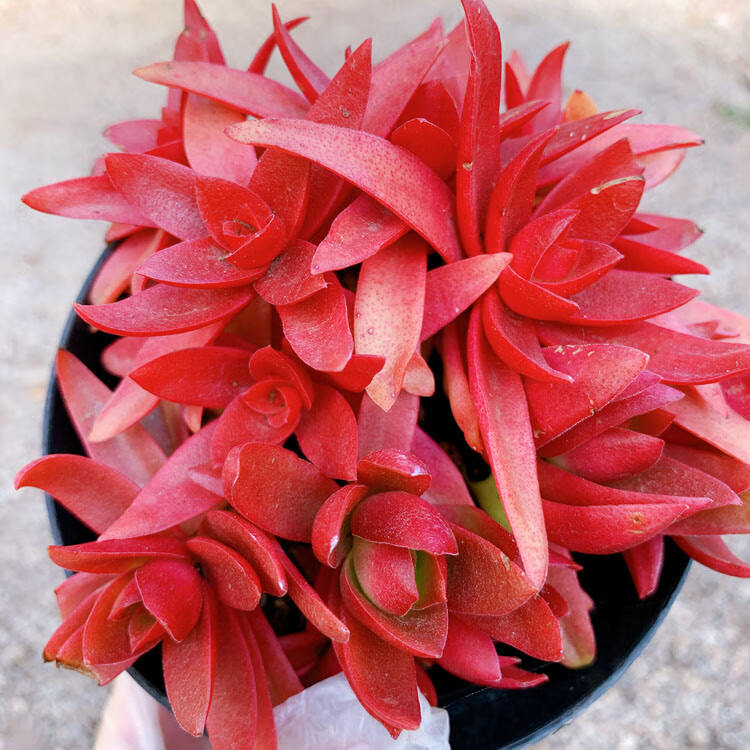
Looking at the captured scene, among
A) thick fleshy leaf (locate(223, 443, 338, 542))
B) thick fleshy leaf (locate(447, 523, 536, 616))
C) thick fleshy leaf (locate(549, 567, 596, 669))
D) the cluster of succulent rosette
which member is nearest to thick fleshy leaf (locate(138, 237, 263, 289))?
the cluster of succulent rosette

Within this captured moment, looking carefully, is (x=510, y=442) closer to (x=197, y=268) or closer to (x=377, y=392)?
(x=377, y=392)

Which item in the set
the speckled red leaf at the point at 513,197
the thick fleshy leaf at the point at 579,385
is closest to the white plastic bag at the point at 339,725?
the thick fleshy leaf at the point at 579,385

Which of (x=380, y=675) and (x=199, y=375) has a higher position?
(x=199, y=375)

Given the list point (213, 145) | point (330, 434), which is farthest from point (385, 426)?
point (213, 145)

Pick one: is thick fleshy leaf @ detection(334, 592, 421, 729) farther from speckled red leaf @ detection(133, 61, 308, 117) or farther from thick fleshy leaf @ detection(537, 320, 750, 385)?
speckled red leaf @ detection(133, 61, 308, 117)

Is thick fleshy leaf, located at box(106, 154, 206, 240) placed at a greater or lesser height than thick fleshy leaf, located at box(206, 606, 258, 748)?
greater

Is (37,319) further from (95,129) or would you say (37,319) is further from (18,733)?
(18,733)

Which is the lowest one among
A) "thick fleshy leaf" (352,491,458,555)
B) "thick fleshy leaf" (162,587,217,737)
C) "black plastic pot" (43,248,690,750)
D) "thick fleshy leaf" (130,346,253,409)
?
"black plastic pot" (43,248,690,750)
